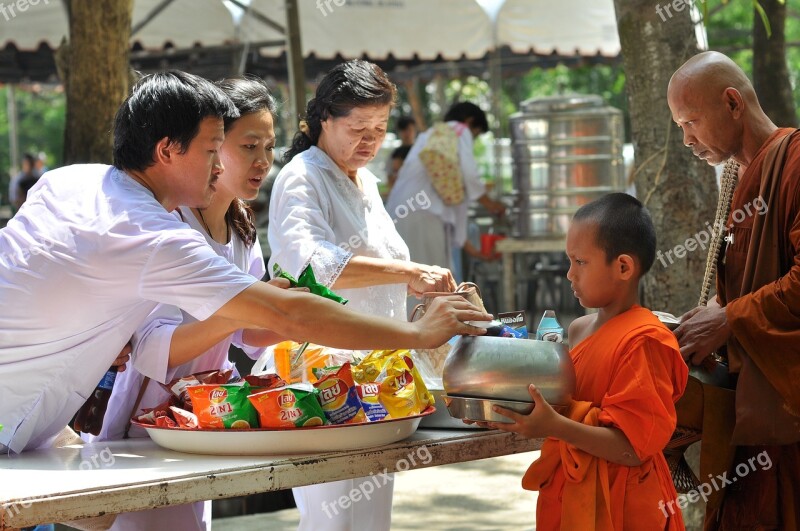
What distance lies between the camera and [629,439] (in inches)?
87.9

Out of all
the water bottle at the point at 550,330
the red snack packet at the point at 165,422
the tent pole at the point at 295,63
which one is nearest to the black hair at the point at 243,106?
the red snack packet at the point at 165,422

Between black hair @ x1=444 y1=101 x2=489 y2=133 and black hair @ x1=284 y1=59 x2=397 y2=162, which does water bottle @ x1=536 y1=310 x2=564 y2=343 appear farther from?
black hair @ x1=444 y1=101 x2=489 y2=133

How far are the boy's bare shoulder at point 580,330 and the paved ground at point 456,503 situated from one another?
2.29 m

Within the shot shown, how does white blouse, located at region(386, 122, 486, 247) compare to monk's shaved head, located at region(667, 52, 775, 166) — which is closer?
monk's shaved head, located at region(667, 52, 775, 166)

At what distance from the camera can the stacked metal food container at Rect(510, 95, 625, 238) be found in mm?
8602

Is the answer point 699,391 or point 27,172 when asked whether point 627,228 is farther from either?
point 27,172

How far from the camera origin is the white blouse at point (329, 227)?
3.15 metres

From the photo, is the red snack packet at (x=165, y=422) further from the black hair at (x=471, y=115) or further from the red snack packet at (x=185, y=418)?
the black hair at (x=471, y=115)

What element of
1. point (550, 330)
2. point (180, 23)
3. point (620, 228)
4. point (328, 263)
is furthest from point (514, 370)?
point (180, 23)

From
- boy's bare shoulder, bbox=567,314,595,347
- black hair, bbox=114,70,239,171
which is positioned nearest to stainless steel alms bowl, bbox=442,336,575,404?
boy's bare shoulder, bbox=567,314,595,347

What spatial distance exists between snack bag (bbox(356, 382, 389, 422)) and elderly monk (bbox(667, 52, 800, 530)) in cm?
91

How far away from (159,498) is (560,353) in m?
0.88

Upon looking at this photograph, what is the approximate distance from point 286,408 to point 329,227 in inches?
47.2

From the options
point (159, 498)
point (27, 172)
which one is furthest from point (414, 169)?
point (27, 172)
